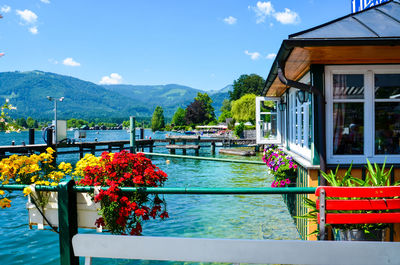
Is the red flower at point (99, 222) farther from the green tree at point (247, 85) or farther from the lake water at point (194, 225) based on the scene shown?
the green tree at point (247, 85)

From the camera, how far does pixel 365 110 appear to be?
518 centimetres

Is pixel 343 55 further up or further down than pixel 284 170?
further up

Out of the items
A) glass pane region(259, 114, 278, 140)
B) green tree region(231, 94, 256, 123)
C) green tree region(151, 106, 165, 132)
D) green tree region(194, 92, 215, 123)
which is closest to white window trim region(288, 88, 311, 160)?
glass pane region(259, 114, 278, 140)

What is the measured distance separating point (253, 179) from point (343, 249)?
1319 cm

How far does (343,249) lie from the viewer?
1822 mm

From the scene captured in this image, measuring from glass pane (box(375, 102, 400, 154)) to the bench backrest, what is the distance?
12.6 ft

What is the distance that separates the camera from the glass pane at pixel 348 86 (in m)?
5.16

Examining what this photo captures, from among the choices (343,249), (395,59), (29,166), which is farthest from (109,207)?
(395,59)

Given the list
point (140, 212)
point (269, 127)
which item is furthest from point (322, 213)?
point (269, 127)

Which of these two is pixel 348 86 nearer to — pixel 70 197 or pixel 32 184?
pixel 70 197

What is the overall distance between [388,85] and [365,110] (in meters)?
0.49

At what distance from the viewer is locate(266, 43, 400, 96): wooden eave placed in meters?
4.29

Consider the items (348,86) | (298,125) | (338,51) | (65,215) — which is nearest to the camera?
(65,215)

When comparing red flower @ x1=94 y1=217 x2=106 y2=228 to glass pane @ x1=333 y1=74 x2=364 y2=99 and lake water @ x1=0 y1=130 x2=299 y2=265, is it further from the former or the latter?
glass pane @ x1=333 y1=74 x2=364 y2=99
